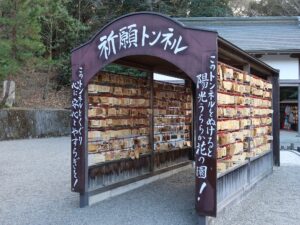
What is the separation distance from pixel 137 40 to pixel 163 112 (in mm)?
3221

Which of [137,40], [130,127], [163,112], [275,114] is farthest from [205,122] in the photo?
[275,114]

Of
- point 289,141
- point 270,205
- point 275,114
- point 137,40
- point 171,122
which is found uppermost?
point 137,40

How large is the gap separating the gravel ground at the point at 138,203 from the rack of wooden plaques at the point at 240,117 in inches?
26.7

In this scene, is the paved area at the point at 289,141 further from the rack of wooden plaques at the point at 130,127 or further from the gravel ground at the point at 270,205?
the rack of wooden plaques at the point at 130,127

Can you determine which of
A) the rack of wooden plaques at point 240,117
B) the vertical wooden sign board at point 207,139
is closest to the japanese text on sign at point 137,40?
the vertical wooden sign board at point 207,139

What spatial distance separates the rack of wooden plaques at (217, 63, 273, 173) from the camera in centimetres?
548

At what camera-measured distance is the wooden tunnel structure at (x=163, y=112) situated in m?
4.77

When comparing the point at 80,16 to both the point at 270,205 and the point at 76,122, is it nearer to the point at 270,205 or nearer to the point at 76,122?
the point at 76,122

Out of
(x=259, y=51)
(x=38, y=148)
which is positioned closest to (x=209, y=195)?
(x=38, y=148)

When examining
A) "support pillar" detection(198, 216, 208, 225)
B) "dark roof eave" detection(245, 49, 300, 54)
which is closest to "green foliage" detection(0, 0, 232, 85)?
"dark roof eave" detection(245, 49, 300, 54)

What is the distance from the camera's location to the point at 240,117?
6.43 meters

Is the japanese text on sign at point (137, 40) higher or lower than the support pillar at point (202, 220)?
higher

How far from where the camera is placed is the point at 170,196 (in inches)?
260

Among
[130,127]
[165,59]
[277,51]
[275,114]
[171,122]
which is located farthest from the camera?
[277,51]
